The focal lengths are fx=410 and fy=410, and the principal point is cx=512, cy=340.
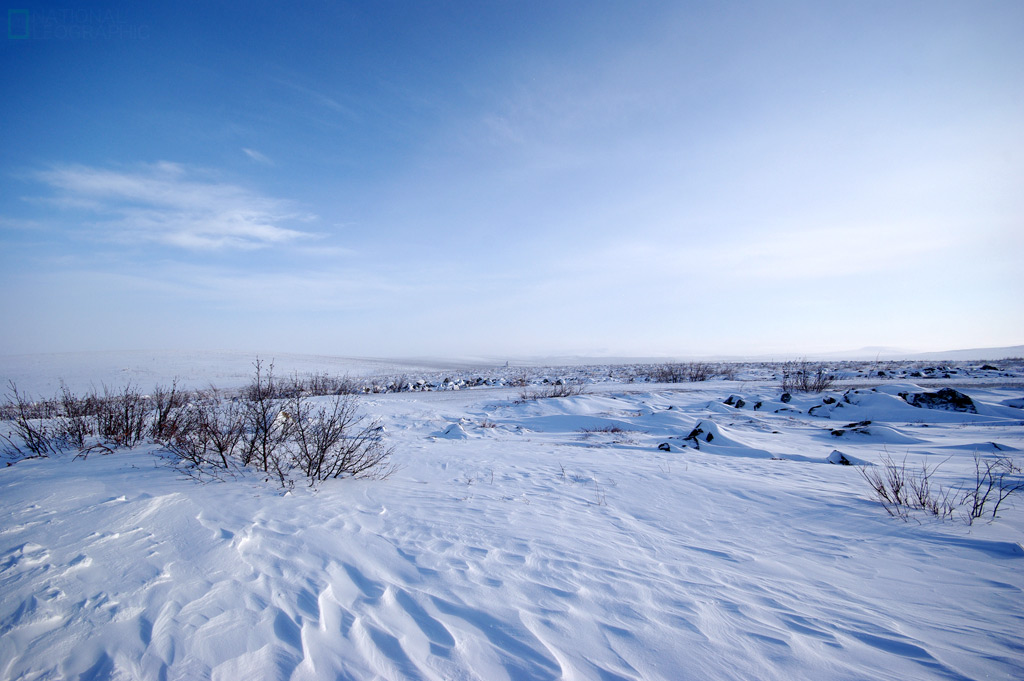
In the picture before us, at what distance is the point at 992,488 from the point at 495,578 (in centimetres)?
531

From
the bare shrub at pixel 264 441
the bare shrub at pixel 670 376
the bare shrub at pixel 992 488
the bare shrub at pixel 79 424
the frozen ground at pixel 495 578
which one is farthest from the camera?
the bare shrub at pixel 670 376

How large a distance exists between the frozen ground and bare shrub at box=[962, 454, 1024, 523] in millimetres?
155

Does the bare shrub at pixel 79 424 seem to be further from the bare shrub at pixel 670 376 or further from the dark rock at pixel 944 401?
the bare shrub at pixel 670 376

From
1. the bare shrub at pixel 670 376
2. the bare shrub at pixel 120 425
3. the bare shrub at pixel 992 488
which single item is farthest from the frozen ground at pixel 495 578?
the bare shrub at pixel 670 376

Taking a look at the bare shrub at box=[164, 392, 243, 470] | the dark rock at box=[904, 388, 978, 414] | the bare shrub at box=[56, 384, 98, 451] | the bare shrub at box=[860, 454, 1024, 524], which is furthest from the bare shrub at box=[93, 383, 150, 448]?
the dark rock at box=[904, 388, 978, 414]

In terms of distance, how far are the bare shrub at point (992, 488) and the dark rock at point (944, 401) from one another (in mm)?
5039

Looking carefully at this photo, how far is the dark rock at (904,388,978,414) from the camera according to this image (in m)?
9.35

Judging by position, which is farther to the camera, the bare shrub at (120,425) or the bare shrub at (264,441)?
the bare shrub at (120,425)

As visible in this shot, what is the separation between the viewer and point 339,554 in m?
2.96

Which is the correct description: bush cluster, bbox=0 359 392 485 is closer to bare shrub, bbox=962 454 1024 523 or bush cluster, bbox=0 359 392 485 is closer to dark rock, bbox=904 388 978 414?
bare shrub, bbox=962 454 1024 523

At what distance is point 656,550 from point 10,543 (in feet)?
15.3

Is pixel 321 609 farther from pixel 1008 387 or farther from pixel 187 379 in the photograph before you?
pixel 187 379

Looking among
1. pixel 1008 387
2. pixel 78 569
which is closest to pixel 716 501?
pixel 78 569

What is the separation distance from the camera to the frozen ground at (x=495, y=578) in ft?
6.43
